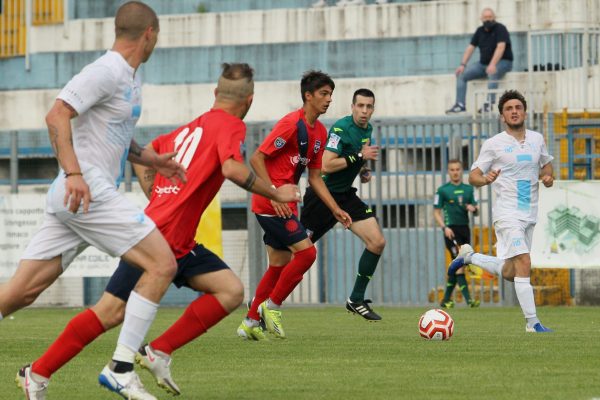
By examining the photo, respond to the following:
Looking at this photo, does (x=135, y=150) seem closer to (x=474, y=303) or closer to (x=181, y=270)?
(x=181, y=270)

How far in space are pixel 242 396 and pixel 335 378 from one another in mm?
949

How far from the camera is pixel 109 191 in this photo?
680cm

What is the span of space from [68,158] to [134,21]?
0.90 m

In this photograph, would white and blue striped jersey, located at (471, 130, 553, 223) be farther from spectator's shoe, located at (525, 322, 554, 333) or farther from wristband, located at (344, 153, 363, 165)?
wristband, located at (344, 153, 363, 165)

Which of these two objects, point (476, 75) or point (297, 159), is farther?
point (476, 75)

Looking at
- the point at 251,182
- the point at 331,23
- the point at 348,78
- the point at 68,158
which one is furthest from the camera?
the point at 331,23

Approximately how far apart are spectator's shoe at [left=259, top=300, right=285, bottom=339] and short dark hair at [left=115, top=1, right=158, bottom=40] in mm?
5117

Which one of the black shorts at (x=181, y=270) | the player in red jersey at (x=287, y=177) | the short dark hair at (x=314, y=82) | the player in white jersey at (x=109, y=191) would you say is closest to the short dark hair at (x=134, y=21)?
the player in white jersey at (x=109, y=191)

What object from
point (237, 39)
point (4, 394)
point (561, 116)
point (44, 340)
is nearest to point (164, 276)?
point (4, 394)

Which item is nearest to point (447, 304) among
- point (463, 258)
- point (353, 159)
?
point (463, 258)

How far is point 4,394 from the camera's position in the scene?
7547mm

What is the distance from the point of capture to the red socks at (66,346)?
6.87m

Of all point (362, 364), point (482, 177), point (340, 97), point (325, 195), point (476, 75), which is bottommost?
point (362, 364)

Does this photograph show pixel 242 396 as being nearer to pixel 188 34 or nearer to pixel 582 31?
pixel 582 31
